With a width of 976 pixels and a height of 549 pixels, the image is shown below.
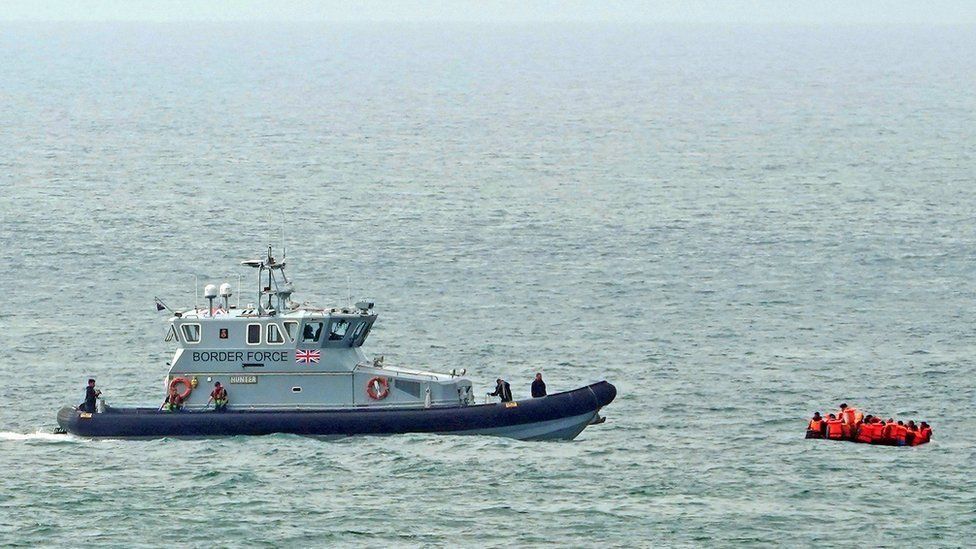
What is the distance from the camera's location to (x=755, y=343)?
80.0 meters

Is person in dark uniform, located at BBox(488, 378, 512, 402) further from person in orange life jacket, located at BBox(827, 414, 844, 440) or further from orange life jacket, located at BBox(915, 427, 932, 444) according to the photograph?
orange life jacket, located at BBox(915, 427, 932, 444)

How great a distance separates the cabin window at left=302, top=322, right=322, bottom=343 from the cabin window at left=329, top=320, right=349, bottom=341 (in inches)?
14.1

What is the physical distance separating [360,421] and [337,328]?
3.20m

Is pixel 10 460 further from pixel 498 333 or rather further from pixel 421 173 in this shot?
pixel 421 173

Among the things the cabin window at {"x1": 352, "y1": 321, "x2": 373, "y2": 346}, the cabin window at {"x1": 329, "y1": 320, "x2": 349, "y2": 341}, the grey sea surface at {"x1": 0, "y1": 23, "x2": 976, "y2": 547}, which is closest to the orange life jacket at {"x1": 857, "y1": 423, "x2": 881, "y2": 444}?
Result: the grey sea surface at {"x1": 0, "y1": 23, "x2": 976, "y2": 547}

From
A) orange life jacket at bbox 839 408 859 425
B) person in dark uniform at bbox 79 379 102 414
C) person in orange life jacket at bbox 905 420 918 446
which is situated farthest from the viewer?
orange life jacket at bbox 839 408 859 425

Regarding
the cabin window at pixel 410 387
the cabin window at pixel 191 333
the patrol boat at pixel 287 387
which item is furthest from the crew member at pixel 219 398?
the cabin window at pixel 410 387

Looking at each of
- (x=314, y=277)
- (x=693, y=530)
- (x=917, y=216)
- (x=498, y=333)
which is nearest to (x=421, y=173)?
(x=917, y=216)

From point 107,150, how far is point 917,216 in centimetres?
7572

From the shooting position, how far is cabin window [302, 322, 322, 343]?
63406 millimetres

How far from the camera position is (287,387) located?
209ft

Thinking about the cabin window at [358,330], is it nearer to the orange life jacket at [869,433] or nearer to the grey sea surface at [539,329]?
the grey sea surface at [539,329]

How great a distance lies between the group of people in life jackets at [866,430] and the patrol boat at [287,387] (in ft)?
22.3

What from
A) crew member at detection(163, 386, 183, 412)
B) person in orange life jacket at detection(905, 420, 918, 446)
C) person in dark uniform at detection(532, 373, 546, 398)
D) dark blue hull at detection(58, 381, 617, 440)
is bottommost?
person in orange life jacket at detection(905, 420, 918, 446)
